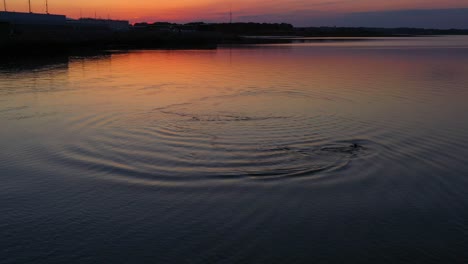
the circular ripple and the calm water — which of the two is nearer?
the calm water

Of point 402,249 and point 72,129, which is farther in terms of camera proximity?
point 72,129

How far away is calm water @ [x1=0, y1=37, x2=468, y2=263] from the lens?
7.94 m

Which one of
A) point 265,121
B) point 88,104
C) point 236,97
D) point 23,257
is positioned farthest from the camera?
point 236,97

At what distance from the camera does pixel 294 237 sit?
828 cm

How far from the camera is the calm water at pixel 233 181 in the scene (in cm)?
794

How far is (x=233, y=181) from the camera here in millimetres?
11156

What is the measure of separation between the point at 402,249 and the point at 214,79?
1073 inches

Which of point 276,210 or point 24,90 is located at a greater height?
point 24,90

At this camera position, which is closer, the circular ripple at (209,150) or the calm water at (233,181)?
the calm water at (233,181)

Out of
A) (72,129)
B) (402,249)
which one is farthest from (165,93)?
(402,249)

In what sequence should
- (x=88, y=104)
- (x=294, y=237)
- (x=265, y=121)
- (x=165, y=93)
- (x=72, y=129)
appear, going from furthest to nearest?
1. (x=165, y=93)
2. (x=88, y=104)
3. (x=265, y=121)
4. (x=72, y=129)
5. (x=294, y=237)

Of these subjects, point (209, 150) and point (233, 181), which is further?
point (209, 150)

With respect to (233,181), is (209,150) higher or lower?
higher

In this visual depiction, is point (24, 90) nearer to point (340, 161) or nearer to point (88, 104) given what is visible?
point (88, 104)
